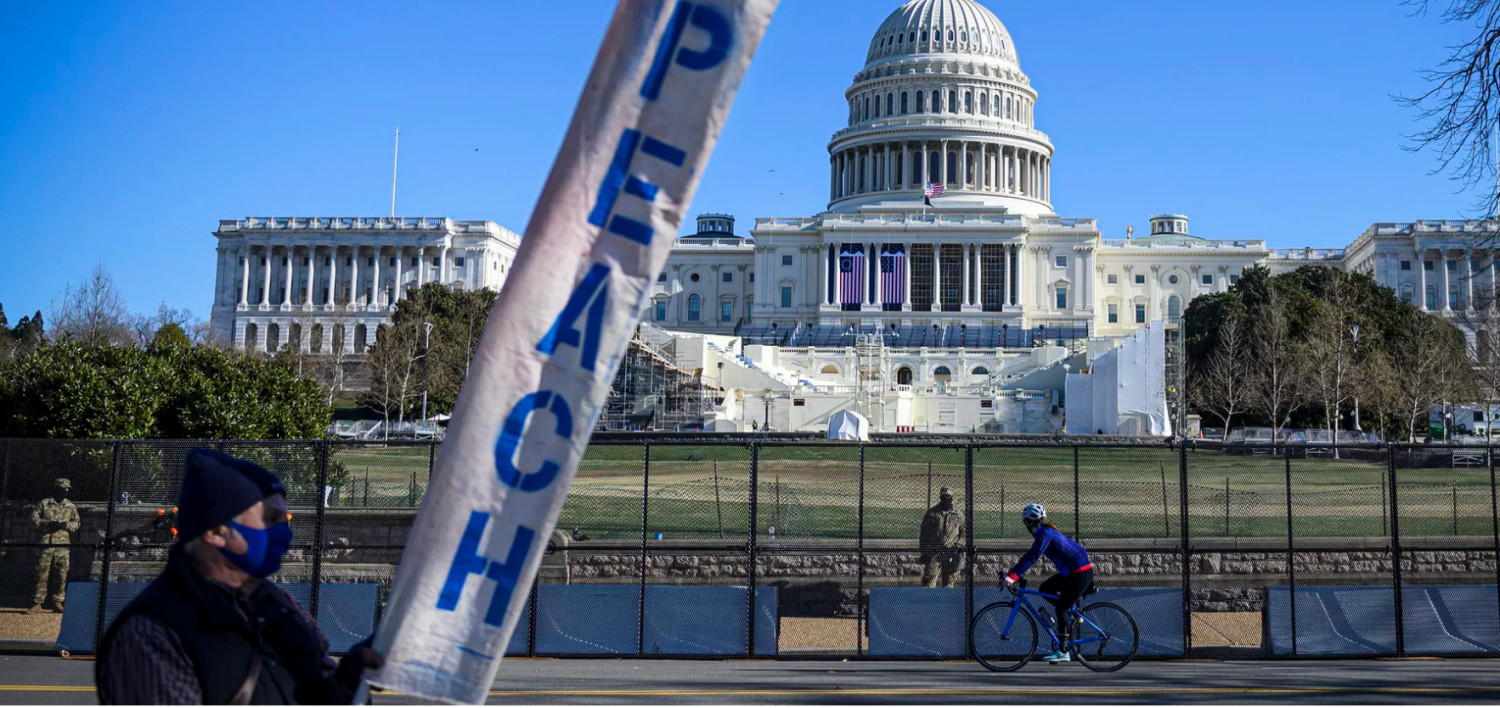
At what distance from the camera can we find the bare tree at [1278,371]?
200ft

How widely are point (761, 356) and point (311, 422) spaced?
56131 mm

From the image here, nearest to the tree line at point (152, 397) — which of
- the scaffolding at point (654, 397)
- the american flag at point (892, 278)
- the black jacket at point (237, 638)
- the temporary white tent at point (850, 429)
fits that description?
the black jacket at point (237, 638)

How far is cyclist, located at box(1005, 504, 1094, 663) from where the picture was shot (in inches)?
468

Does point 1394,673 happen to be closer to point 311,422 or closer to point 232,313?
point 311,422

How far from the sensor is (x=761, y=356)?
8119 cm

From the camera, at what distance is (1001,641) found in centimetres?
1309

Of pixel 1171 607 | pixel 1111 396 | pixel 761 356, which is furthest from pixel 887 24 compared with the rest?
pixel 1171 607

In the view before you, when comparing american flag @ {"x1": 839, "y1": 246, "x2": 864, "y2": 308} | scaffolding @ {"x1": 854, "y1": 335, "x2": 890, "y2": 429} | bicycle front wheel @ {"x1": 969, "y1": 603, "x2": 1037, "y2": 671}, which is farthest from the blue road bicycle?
american flag @ {"x1": 839, "y1": 246, "x2": 864, "y2": 308}

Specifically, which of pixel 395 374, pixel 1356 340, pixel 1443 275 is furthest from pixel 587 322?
pixel 1443 275

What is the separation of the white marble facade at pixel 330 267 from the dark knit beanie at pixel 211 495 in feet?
378

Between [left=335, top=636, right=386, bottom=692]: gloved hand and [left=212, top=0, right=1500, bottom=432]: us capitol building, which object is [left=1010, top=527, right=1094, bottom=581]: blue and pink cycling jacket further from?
[left=212, top=0, right=1500, bottom=432]: us capitol building

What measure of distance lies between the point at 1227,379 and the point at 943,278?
4478 centimetres

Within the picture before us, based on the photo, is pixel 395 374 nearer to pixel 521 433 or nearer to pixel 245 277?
pixel 245 277

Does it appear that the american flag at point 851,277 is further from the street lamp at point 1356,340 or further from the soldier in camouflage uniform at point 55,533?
the soldier in camouflage uniform at point 55,533
